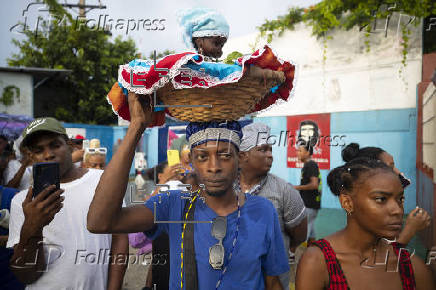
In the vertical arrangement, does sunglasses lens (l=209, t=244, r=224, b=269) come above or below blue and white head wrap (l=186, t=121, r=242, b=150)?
below

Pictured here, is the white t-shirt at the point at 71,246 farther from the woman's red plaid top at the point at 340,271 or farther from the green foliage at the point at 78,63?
the green foliage at the point at 78,63

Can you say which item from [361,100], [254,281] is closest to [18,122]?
[254,281]

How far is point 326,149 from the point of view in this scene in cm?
793

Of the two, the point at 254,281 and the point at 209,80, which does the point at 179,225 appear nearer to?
the point at 254,281

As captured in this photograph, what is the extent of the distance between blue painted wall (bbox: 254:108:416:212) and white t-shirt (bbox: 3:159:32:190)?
17.1 feet

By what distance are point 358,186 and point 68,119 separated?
16626mm

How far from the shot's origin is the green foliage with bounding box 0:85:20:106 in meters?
11.9

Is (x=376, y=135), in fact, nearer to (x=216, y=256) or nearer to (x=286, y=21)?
(x=286, y=21)

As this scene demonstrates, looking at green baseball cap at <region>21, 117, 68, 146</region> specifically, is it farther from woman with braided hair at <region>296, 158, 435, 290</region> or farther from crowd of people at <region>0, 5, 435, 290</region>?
woman with braided hair at <region>296, 158, 435, 290</region>

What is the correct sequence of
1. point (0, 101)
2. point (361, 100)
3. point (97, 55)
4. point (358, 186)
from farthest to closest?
point (97, 55)
point (0, 101)
point (361, 100)
point (358, 186)

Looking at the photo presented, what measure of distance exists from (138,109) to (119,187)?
374 mm

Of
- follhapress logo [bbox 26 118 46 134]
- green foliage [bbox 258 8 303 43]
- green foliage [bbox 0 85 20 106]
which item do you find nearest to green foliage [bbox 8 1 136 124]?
green foliage [bbox 0 85 20 106]

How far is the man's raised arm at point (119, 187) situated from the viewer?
1355 millimetres

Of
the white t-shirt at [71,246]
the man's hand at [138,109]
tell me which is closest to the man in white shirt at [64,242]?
the white t-shirt at [71,246]
